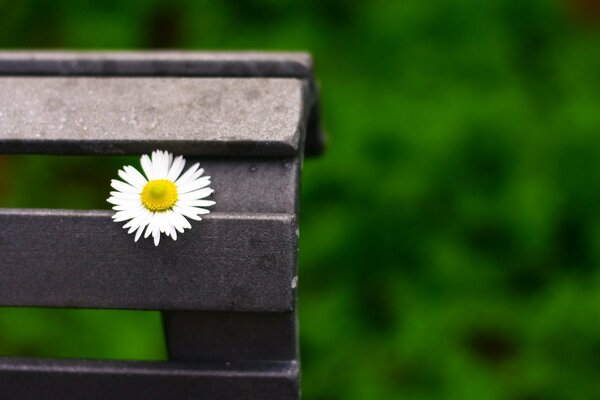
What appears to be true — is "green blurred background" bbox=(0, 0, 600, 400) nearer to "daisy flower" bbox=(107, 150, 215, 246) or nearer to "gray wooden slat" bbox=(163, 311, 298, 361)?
"gray wooden slat" bbox=(163, 311, 298, 361)

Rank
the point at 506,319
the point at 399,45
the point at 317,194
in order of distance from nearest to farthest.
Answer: the point at 506,319, the point at 317,194, the point at 399,45

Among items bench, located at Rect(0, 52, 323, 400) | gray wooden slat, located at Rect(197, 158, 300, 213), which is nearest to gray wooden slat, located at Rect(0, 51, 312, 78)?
bench, located at Rect(0, 52, 323, 400)

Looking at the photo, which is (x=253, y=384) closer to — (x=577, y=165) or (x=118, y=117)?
(x=118, y=117)

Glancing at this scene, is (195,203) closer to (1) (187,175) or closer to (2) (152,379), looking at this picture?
(1) (187,175)

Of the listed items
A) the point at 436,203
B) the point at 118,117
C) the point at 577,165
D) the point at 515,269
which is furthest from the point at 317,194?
the point at 118,117

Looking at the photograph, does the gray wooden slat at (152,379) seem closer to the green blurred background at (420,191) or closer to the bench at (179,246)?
the bench at (179,246)

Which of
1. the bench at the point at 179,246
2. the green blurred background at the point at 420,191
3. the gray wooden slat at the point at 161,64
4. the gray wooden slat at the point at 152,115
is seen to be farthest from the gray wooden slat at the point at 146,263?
the green blurred background at the point at 420,191
